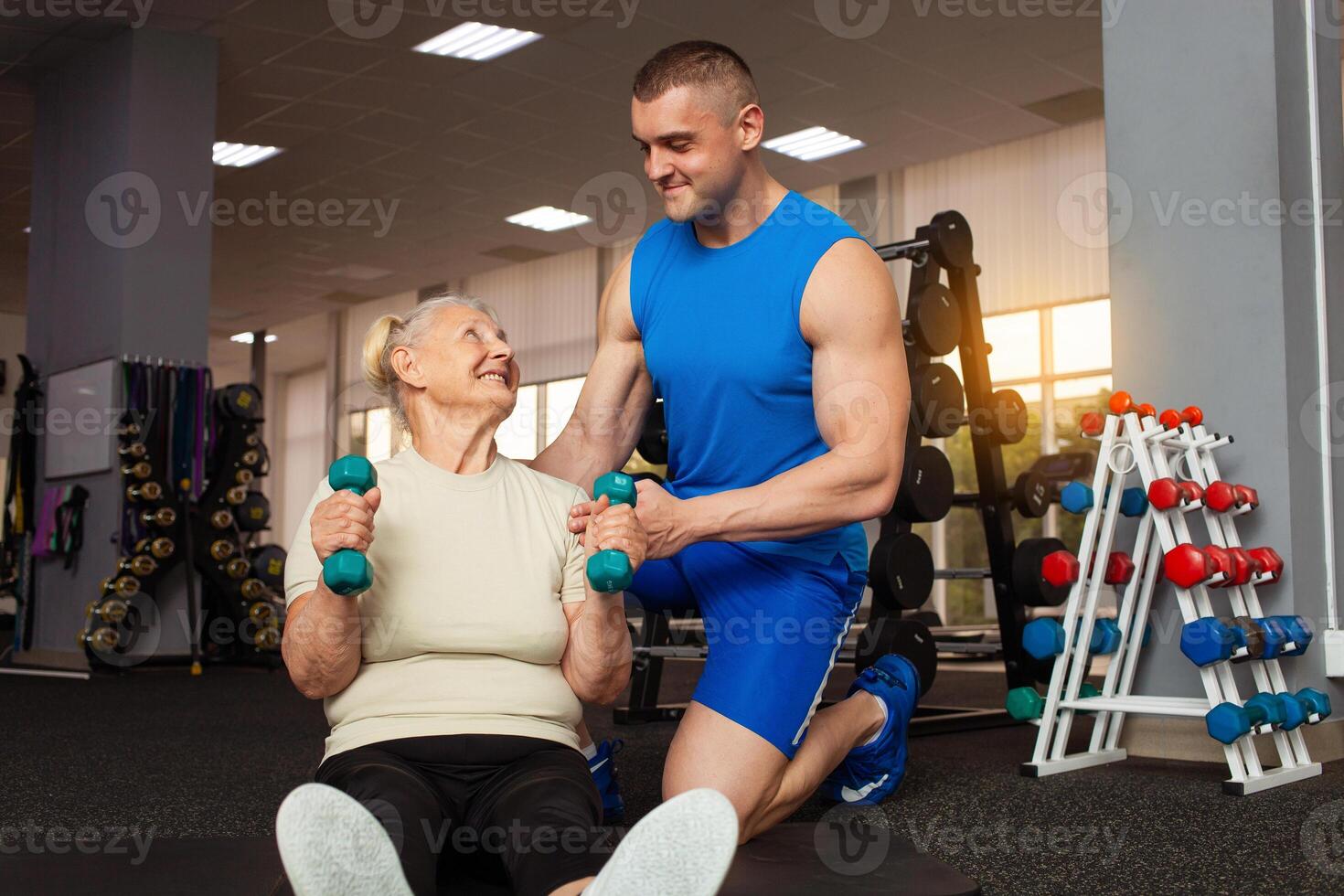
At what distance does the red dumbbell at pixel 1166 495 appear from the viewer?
2.49 metres

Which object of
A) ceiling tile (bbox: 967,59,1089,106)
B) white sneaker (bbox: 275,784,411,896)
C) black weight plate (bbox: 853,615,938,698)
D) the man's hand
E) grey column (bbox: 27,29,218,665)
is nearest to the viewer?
white sneaker (bbox: 275,784,411,896)

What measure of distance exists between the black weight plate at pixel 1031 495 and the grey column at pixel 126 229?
13.8ft

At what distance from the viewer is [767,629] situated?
6.11 ft

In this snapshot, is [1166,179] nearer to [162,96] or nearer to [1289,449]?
[1289,449]

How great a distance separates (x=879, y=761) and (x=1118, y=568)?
0.88 m

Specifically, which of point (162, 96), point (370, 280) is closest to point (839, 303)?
point (162, 96)

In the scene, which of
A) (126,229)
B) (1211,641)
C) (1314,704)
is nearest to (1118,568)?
(1211,641)

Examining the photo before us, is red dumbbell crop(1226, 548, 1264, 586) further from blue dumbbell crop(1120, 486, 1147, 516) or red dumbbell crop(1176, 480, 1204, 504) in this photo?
blue dumbbell crop(1120, 486, 1147, 516)

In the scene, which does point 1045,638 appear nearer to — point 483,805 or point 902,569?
point 902,569

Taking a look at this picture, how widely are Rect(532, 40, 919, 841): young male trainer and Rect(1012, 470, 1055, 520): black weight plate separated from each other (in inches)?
55.3

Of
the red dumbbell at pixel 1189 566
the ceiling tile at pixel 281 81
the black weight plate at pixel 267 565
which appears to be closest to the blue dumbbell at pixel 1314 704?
the red dumbbell at pixel 1189 566

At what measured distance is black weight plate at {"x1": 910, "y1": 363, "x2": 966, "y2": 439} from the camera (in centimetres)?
298

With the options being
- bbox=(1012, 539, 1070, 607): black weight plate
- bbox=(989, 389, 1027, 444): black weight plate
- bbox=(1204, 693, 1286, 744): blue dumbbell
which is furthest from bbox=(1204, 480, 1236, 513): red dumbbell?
bbox=(989, 389, 1027, 444): black weight plate

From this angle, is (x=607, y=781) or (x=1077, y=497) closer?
(x=607, y=781)
